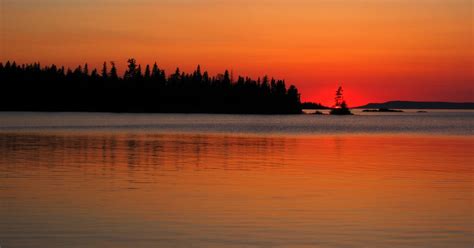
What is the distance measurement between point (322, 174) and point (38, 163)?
14.9 metres

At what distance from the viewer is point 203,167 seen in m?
38.6

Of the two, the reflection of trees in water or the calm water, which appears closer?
the calm water

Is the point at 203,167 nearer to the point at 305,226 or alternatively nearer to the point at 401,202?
the point at 401,202

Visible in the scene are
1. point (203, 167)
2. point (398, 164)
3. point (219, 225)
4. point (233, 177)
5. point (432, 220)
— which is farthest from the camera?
point (398, 164)

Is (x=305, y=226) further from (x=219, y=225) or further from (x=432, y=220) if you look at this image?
(x=432, y=220)

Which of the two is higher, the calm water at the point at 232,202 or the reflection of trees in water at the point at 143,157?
the reflection of trees in water at the point at 143,157

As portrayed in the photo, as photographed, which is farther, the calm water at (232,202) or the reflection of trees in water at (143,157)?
the reflection of trees in water at (143,157)

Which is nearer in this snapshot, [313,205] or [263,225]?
[263,225]

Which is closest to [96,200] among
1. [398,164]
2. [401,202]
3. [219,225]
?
[219,225]

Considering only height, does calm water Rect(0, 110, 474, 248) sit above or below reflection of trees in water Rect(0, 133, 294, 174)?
below

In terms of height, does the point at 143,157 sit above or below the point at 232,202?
above

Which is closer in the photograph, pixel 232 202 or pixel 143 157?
pixel 232 202

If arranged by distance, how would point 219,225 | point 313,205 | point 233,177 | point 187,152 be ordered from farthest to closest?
point 187,152 < point 233,177 < point 313,205 < point 219,225

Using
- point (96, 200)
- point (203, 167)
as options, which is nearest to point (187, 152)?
point (203, 167)
